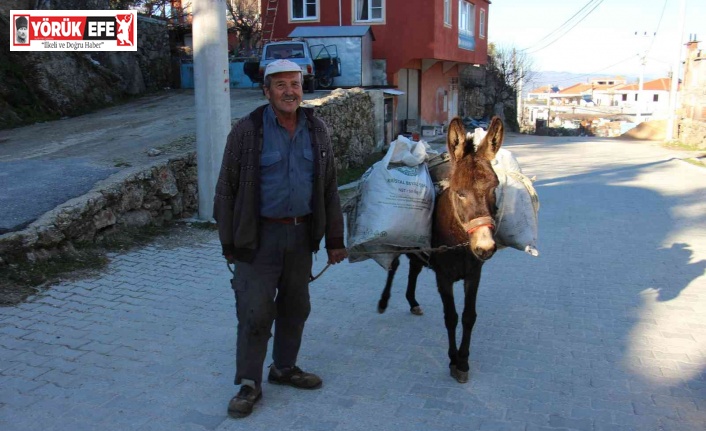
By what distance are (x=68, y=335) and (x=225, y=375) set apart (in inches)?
61.4

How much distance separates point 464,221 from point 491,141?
586mm

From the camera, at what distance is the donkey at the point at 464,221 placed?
3.67m

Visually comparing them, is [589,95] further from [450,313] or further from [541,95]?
[450,313]

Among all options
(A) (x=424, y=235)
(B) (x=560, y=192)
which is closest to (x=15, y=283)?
(A) (x=424, y=235)

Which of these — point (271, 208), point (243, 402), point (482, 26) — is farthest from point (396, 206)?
point (482, 26)

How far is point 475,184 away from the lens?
373 centimetres

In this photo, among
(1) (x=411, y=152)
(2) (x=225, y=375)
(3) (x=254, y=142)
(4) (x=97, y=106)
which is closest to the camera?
(3) (x=254, y=142)

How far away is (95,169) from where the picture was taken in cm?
849

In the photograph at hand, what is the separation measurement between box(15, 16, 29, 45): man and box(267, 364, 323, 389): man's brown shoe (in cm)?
1384

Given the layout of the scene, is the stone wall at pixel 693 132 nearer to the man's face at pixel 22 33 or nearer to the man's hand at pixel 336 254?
the man's face at pixel 22 33

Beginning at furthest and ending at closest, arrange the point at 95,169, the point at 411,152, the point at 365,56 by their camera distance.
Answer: the point at 365,56, the point at 95,169, the point at 411,152

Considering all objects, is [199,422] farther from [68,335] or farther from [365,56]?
[365,56]

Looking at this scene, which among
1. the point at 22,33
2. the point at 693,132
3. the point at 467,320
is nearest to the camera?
the point at 467,320

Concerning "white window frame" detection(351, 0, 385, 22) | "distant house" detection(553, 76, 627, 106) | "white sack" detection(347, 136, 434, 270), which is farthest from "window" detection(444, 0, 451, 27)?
"distant house" detection(553, 76, 627, 106)
